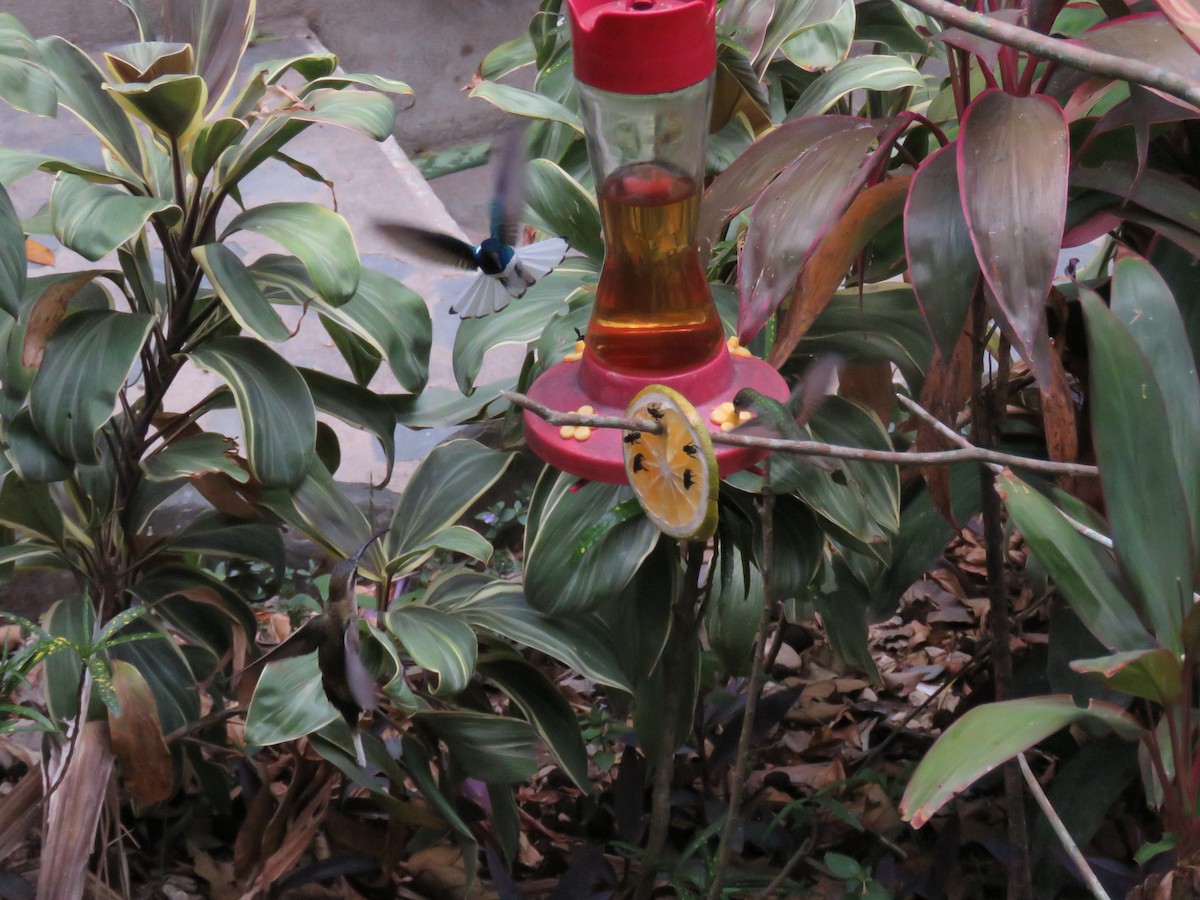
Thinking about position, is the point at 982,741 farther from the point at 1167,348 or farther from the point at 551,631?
the point at 551,631

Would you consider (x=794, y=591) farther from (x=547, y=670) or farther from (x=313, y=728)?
(x=547, y=670)

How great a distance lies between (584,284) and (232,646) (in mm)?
774

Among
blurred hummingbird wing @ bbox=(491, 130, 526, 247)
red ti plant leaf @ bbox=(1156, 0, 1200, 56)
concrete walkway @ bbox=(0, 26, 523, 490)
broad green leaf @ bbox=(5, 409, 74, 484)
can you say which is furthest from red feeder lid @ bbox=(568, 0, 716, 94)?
concrete walkway @ bbox=(0, 26, 523, 490)

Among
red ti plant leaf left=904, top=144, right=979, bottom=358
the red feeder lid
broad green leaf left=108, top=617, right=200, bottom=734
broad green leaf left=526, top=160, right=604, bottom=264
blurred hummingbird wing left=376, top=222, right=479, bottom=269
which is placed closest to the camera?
the red feeder lid

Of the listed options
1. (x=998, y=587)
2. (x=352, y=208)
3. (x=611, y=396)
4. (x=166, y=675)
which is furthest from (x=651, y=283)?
(x=352, y=208)

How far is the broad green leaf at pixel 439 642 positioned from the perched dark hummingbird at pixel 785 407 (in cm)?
54

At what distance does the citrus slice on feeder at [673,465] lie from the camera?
80 centimetres

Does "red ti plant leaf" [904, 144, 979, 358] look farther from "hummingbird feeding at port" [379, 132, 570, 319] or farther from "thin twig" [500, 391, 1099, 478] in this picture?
"hummingbird feeding at port" [379, 132, 570, 319]

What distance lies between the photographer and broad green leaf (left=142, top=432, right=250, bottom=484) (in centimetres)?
156

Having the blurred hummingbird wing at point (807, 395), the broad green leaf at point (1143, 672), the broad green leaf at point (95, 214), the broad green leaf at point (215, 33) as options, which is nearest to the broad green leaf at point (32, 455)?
the broad green leaf at point (95, 214)

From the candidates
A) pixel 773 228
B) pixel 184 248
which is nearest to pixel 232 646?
pixel 184 248

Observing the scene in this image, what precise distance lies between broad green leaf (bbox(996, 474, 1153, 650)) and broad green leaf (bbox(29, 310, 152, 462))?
1.01 m

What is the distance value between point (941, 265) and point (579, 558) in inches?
19.5

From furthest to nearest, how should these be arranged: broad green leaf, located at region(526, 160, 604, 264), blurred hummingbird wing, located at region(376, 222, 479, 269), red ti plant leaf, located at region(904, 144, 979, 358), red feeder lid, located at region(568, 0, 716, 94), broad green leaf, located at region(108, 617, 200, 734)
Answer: broad green leaf, located at region(108, 617, 200, 734), broad green leaf, located at region(526, 160, 604, 264), blurred hummingbird wing, located at region(376, 222, 479, 269), red ti plant leaf, located at region(904, 144, 979, 358), red feeder lid, located at region(568, 0, 716, 94)
